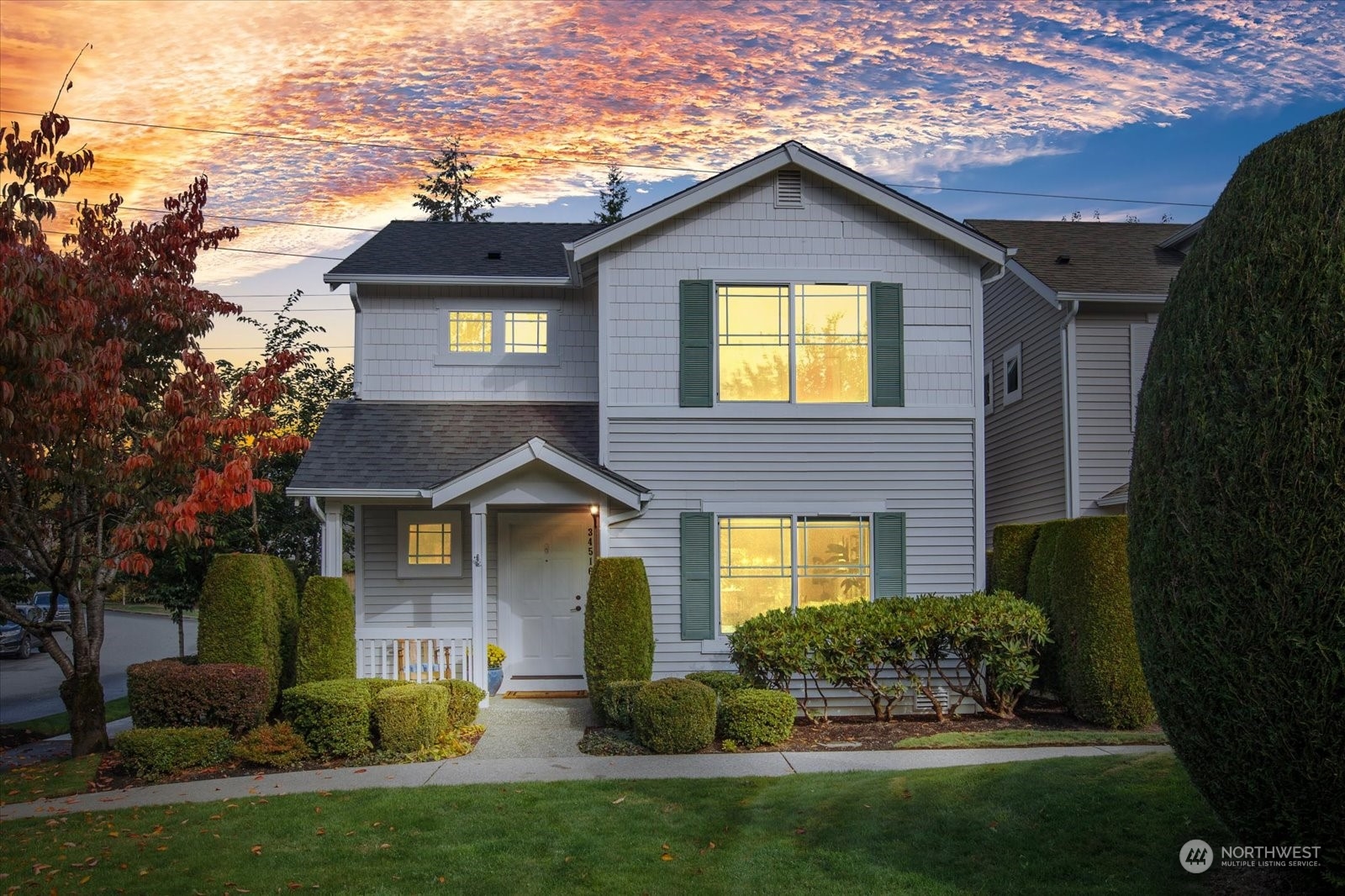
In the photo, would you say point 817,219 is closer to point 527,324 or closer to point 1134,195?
point 527,324

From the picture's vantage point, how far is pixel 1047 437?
685 inches

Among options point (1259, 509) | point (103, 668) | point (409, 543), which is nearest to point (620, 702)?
point (409, 543)

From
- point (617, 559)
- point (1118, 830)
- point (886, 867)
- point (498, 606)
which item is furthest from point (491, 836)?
point (498, 606)

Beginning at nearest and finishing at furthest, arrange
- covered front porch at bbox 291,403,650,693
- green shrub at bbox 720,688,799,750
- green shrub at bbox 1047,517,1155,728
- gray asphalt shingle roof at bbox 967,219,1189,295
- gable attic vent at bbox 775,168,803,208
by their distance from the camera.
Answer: green shrub at bbox 720,688,799,750, green shrub at bbox 1047,517,1155,728, gable attic vent at bbox 775,168,803,208, covered front porch at bbox 291,403,650,693, gray asphalt shingle roof at bbox 967,219,1189,295

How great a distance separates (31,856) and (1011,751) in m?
8.22

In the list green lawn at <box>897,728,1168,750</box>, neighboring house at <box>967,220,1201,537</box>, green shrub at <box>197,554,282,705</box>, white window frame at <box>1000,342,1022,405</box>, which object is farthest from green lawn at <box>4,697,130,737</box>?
white window frame at <box>1000,342,1022,405</box>

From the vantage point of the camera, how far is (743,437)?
1414 centimetres

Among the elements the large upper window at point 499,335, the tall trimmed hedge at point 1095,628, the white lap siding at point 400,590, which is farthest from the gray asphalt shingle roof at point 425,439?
the tall trimmed hedge at point 1095,628

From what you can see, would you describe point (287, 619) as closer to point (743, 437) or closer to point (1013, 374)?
point (743, 437)

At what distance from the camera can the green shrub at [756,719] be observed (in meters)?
11.5

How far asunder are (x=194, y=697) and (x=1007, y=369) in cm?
1380

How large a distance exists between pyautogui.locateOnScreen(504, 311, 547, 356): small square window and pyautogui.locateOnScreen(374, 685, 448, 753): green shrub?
5878mm

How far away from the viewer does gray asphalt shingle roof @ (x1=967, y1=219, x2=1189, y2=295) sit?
Answer: 1680 cm

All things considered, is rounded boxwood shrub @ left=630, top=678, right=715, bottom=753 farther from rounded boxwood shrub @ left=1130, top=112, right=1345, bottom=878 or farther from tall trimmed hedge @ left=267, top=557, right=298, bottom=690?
rounded boxwood shrub @ left=1130, top=112, right=1345, bottom=878
